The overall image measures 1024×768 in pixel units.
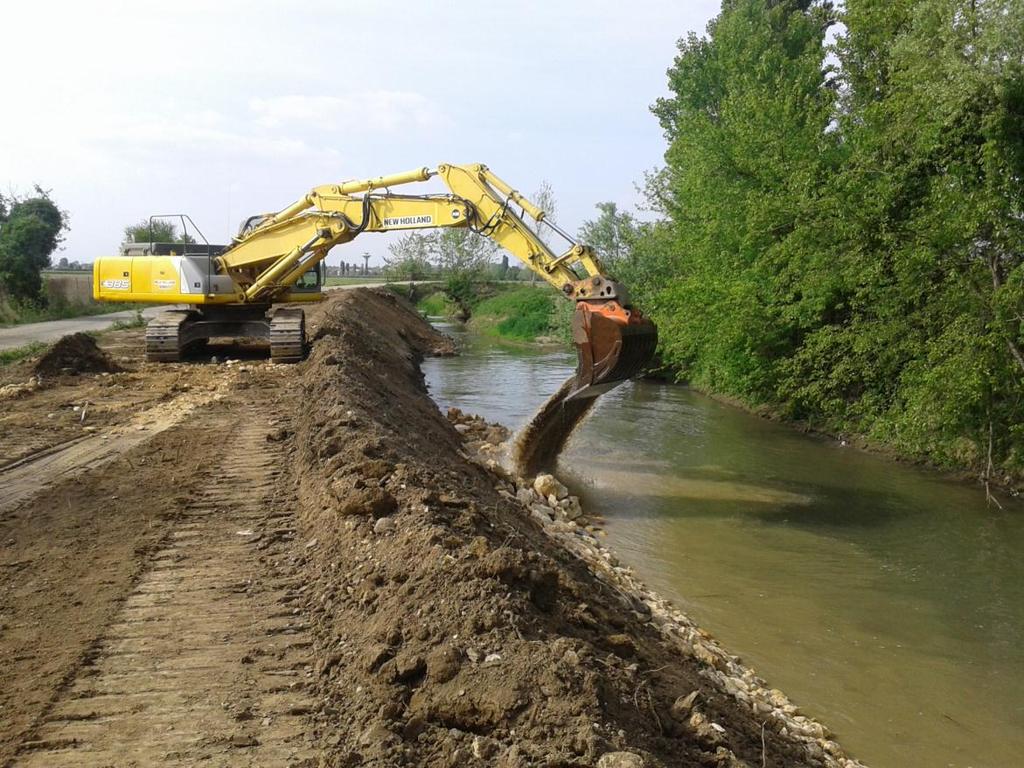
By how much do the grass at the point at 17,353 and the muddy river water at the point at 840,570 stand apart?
11316mm

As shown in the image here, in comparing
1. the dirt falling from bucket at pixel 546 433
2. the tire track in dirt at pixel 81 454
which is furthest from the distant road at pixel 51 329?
the dirt falling from bucket at pixel 546 433

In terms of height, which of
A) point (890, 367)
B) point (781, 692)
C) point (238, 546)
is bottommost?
point (781, 692)

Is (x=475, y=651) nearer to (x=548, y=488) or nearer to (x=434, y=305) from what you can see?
(x=548, y=488)

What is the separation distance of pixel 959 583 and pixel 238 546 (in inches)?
312

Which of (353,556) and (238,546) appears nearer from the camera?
(353,556)

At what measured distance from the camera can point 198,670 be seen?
5.10 metres

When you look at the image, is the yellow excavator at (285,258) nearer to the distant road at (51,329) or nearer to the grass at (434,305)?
the distant road at (51,329)

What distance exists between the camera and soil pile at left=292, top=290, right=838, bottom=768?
420 cm

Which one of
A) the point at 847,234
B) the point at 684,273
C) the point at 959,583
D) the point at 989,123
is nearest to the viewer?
the point at 959,583

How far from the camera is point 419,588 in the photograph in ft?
18.2

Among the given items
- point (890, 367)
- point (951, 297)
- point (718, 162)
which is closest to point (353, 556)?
point (951, 297)

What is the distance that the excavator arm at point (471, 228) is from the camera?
12406 millimetres

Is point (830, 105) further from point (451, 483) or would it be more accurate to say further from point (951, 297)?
point (451, 483)

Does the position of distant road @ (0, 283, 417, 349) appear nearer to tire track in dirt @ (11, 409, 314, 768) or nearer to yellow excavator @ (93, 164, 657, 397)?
yellow excavator @ (93, 164, 657, 397)
